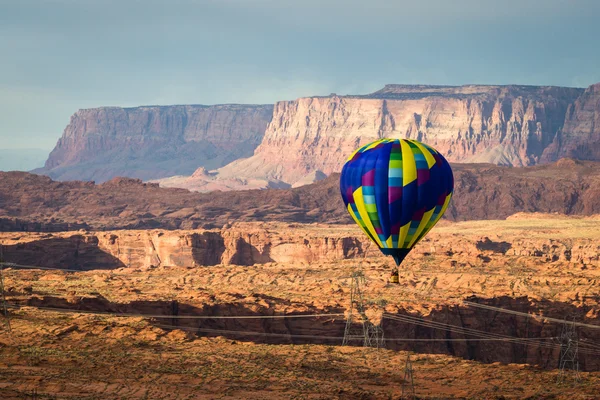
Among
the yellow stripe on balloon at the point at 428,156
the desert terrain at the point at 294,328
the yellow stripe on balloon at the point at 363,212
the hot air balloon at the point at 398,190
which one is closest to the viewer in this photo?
the desert terrain at the point at 294,328

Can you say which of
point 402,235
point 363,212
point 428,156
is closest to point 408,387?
point 402,235

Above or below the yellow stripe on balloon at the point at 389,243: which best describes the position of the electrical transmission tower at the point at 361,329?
below

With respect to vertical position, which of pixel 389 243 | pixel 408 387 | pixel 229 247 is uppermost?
pixel 389 243

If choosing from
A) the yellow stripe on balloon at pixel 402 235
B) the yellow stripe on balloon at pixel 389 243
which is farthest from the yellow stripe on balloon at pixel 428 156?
the yellow stripe on balloon at pixel 389 243

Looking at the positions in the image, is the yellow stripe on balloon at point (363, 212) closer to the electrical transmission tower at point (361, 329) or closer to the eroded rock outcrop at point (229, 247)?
the electrical transmission tower at point (361, 329)

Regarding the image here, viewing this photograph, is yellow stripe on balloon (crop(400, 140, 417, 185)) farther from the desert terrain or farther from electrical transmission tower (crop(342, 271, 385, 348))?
the desert terrain

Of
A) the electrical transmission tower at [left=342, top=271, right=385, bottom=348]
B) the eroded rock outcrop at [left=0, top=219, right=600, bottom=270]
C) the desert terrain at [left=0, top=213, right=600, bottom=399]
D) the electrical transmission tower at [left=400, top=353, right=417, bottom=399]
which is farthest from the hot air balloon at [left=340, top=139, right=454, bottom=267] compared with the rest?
the eroded rock outcrop at [left=0, top=219, right=600, bottom=270]

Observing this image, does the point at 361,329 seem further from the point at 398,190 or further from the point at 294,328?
the point at 398,190

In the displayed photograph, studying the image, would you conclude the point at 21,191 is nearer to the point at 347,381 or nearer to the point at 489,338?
the point at 489,338
